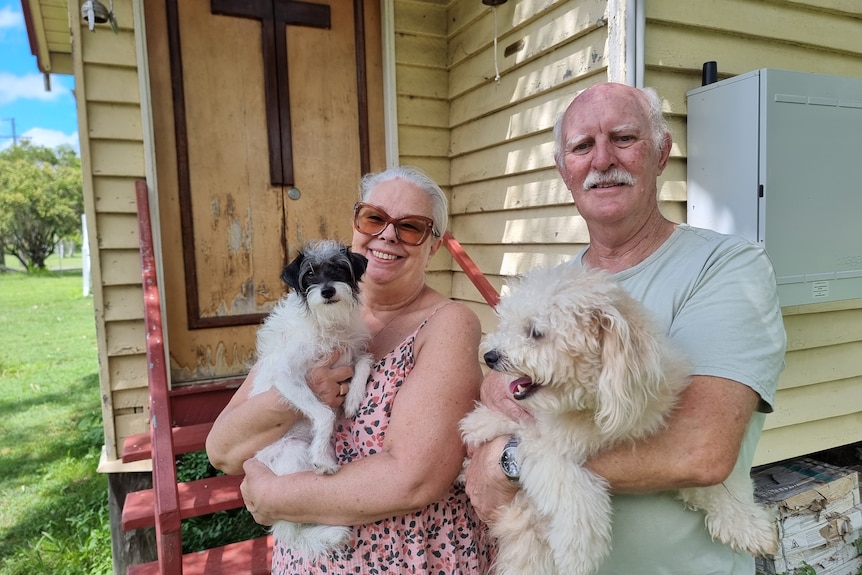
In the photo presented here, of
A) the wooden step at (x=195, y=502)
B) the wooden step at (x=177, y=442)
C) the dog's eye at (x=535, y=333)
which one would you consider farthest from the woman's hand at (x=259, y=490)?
the wooden step at (x=177, y=442)

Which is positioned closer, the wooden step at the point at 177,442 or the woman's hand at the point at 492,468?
the woman's hand at the point at 492,468

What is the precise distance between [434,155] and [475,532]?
11.9 ft

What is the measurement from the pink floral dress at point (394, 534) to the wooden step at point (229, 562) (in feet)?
3.91

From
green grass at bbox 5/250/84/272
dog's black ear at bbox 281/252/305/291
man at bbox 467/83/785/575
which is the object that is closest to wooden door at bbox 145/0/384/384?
dog's black ear at bbox 281/252/305/291

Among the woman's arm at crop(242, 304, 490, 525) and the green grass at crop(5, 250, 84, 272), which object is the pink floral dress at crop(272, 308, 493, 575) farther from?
the green grass at crop(5, 250, 84, 272)

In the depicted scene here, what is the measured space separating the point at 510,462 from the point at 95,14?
3.57 m

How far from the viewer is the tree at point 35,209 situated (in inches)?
1400

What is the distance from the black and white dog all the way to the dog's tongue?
64 cm

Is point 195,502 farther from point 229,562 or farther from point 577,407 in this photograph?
point 577,407

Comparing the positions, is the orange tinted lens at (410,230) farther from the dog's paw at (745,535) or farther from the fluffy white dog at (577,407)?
the dog's paw at (745,535)

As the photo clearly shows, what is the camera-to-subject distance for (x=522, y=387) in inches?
55.5

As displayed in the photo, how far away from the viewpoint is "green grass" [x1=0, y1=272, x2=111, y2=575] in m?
3.79

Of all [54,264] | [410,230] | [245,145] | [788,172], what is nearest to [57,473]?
[245,145]

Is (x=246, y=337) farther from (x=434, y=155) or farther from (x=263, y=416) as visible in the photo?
(x=263, y=416)
